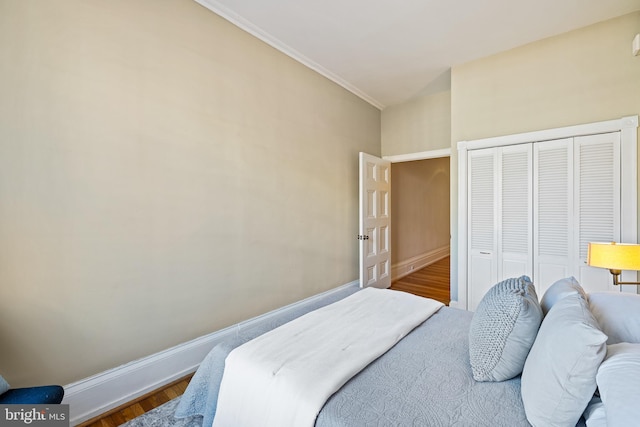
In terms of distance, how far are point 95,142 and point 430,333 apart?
234 centimetres

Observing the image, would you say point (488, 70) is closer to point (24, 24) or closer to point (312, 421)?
point (312, 421)

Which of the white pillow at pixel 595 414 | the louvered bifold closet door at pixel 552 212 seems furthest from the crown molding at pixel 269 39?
the white pillow at pixel 595 414

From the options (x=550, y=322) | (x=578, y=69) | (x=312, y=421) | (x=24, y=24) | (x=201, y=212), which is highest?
(x=578, y=69)

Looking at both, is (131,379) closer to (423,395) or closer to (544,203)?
(423,395)

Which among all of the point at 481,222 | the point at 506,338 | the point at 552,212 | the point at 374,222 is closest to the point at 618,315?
the point at 506,338

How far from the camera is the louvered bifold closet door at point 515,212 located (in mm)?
2867

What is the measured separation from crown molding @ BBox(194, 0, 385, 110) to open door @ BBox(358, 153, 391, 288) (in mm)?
1021

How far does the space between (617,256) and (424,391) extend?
5.28 ft

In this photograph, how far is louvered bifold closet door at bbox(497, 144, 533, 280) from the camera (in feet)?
9.41

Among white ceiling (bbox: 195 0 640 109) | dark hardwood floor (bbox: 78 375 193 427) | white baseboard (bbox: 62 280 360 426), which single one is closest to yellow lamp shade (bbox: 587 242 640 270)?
white ceiling (bbox: 195 0 640 109)

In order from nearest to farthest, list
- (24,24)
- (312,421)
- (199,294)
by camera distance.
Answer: (312,421) < (24,24) < (199,294)

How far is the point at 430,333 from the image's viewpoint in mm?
1539

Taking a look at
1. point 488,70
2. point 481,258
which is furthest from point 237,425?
point 488,70

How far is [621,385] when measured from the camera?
71 centimetres
